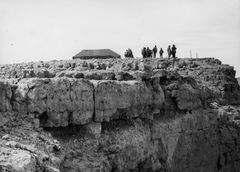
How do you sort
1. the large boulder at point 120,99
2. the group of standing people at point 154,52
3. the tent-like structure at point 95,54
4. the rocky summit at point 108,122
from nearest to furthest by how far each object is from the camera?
the rocky summit at point 108,122 < the large boulder at point 120,99 < the tent-like structure at point 95,54 < the group of standing people at point 154,52

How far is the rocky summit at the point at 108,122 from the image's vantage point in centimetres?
1627

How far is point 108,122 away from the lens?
21406 mm

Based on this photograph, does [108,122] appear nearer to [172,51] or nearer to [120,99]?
[120,99]

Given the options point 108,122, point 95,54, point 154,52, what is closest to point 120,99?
point 108,122

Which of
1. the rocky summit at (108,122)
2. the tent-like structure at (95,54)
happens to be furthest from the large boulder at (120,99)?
the tent-like structure at (95,54)

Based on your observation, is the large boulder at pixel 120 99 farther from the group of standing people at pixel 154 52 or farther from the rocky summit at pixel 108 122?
the group of standing people at pixel 154 52

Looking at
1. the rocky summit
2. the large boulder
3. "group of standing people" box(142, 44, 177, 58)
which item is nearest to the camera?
the rocky summit

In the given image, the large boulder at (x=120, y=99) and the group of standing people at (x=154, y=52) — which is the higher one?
the group of standing people at (x=154, y=52)

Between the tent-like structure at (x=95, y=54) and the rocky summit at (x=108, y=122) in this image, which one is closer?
the rocky summit at (x=108, y=122)

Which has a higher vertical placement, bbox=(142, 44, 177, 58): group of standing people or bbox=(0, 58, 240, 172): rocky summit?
bbox=(142, 44, 177, 58): group of standing people

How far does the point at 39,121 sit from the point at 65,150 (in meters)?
1.75

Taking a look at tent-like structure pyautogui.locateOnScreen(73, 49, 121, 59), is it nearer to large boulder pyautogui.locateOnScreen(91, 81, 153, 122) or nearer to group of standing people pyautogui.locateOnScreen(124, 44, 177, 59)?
group of standing people pyautogui.locateOnScreen(124, 44, 177, 59)

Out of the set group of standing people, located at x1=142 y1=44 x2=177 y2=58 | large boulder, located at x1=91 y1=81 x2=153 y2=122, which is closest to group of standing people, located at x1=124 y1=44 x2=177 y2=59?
group of standing people, located at x1=142 y1=44 x2=177 y2=58

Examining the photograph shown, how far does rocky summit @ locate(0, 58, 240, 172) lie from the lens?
640 inches
